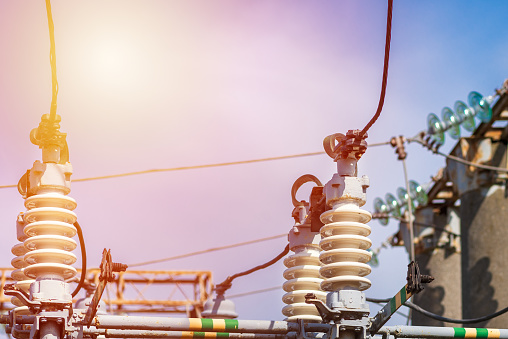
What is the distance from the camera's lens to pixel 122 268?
16.3ft

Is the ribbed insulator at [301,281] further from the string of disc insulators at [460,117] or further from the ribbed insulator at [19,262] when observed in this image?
the string of disc insulators at [460,117]

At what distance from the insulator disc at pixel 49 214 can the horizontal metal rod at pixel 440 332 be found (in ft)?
6.61

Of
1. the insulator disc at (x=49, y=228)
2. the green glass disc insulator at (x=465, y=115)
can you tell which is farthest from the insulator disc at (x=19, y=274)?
the green glass disc insulator at (x=465, y=115)

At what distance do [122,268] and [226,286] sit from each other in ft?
6.09

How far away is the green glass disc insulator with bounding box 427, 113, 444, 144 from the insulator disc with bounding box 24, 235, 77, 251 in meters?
11.6

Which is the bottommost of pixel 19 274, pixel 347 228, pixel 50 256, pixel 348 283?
pixel 348 283

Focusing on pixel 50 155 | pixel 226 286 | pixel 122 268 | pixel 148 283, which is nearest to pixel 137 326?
pixel 122 268

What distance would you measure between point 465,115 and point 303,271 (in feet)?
31.7

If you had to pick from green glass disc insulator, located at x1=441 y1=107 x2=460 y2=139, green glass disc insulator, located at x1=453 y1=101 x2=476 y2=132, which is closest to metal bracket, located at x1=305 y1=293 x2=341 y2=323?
green glass disc insulator, located at x1=453 y1=101 x2=476 y2=132

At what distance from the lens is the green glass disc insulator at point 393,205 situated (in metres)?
19.1

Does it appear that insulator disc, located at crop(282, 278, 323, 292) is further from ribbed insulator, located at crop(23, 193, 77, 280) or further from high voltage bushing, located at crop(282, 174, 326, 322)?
ribbed insulator, located at crop(23, 193, 77, 280)

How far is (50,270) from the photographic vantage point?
5.11 metres

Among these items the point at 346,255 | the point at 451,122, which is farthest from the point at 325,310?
the point at 451,122

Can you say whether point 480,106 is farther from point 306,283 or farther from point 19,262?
point 19,262
